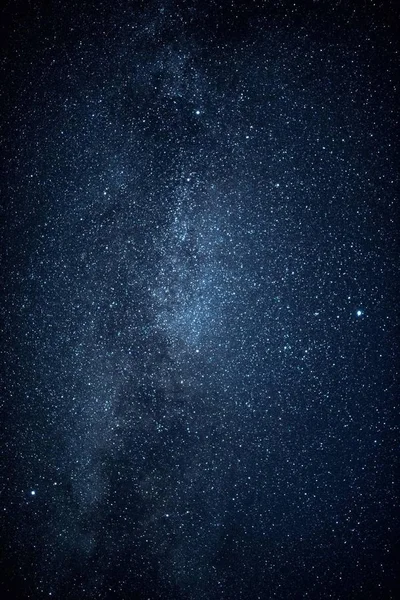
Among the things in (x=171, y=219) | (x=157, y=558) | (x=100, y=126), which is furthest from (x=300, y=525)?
(x=100, y=126)

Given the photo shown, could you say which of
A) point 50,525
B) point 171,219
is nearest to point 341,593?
point 50,525

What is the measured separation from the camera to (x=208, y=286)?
1480 millimetres

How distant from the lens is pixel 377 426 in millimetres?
1477

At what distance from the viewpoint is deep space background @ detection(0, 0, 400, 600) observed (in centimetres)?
143

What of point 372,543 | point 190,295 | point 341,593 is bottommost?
point 341,593

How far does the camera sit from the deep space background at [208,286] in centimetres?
143

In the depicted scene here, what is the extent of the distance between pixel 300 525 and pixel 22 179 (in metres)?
1.81

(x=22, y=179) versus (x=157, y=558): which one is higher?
(x=22, y=179)

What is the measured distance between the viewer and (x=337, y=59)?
1410 mm

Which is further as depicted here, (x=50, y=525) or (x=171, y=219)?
(x=50, y=525)

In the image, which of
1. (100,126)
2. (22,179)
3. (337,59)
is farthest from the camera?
(22,179)

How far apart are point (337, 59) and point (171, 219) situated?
84 centimetres

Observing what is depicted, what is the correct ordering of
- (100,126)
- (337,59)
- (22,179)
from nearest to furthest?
(337,59) < (100,126) < (22,179)

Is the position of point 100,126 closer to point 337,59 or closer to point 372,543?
point 337,59
